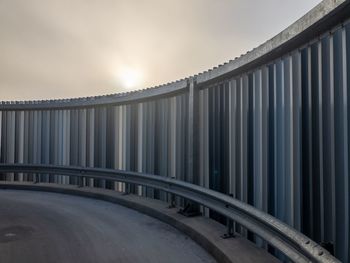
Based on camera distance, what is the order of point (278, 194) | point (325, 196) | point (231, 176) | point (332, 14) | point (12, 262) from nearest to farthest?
point (332, 14), point (325, 196), point (278, 194), point (12, 262), point (231, 176)

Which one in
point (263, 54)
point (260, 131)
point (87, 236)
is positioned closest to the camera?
point (263, 54)

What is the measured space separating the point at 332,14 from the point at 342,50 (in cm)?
34

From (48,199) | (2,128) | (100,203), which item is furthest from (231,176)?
(2,128)

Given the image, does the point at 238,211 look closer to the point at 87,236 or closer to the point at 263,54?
the point at 263,54

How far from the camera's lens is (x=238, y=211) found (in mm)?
4488

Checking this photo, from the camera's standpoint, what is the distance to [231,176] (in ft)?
17.2

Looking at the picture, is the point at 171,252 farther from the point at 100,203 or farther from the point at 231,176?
the point at 100,203

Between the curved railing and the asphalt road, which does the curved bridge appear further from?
the asphalt road

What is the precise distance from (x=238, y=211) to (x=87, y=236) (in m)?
2.62

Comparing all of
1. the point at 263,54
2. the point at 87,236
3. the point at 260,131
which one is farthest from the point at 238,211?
the point at 87,236

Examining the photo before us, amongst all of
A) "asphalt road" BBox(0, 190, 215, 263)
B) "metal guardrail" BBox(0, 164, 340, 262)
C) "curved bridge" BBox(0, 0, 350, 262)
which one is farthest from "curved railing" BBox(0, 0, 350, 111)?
"asphalt road" BBox(0, 190, 215, 263)

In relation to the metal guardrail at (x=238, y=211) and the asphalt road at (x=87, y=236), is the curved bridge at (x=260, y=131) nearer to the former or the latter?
the metal guardrail at (x=238, y=211)

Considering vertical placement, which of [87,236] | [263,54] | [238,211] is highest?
[263,54]

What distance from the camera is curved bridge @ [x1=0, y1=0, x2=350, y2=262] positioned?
3.13 metres
